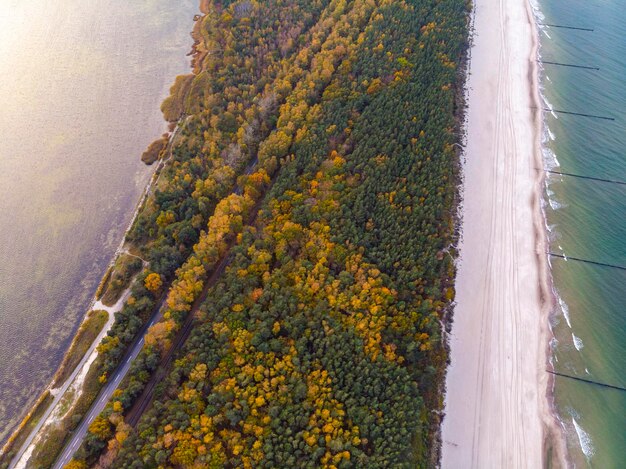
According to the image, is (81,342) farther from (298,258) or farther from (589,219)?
(589,219)

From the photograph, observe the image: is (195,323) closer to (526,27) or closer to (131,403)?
(131,403)

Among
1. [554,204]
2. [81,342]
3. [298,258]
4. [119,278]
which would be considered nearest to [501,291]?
[554,204]

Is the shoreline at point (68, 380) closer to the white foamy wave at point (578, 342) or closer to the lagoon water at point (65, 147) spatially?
the lagoon water at point (65, 147)

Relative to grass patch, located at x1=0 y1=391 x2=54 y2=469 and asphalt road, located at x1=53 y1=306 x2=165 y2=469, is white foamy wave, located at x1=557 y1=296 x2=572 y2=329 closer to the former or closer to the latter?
asphalt road, located at x1=53 y1=306 x2=165 y2=469

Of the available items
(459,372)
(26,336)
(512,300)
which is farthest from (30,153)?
(512,300)

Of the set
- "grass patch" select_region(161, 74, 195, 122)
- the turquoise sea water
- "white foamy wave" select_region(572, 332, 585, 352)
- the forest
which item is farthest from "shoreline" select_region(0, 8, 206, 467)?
"white foamy wave" select_region(572, 332, 585, 352)

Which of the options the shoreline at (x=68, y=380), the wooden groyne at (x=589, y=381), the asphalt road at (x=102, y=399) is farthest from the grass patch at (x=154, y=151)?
the wooden groyne at (x=589, y=381)
